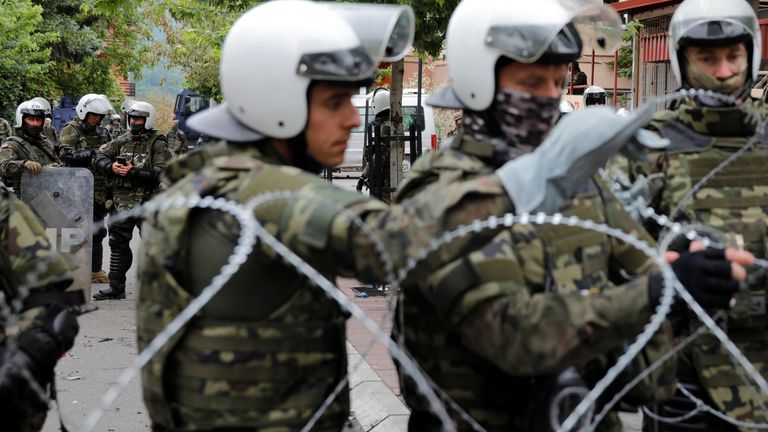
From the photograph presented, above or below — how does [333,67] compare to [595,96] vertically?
above

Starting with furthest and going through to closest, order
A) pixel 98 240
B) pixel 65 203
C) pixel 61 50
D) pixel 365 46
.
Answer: pixel 61 50 → pixel 98 240 → pixel 65 203 → pixel 365 46

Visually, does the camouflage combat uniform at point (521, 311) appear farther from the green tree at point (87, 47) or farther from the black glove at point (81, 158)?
the green tree at point (87, 47)

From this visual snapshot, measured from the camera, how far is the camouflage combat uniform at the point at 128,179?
36.7ft

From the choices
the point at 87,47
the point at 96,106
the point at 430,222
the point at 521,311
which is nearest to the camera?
Answer: the point at 430,222

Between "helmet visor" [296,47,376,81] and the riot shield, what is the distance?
25.3 ft

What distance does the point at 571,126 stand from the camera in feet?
8.62

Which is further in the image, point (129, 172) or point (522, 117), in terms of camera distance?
point (129, 172)

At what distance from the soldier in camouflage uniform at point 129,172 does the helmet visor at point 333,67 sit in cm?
819

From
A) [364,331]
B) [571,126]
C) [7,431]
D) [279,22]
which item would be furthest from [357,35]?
[364,331]

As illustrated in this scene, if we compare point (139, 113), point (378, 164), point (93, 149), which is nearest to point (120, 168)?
point (139, 113)

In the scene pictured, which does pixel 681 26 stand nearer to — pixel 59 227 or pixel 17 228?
pixel 17 228

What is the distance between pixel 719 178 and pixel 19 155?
870cm

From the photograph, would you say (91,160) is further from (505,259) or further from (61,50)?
(61,50)

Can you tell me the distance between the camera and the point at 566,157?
2633 mm
